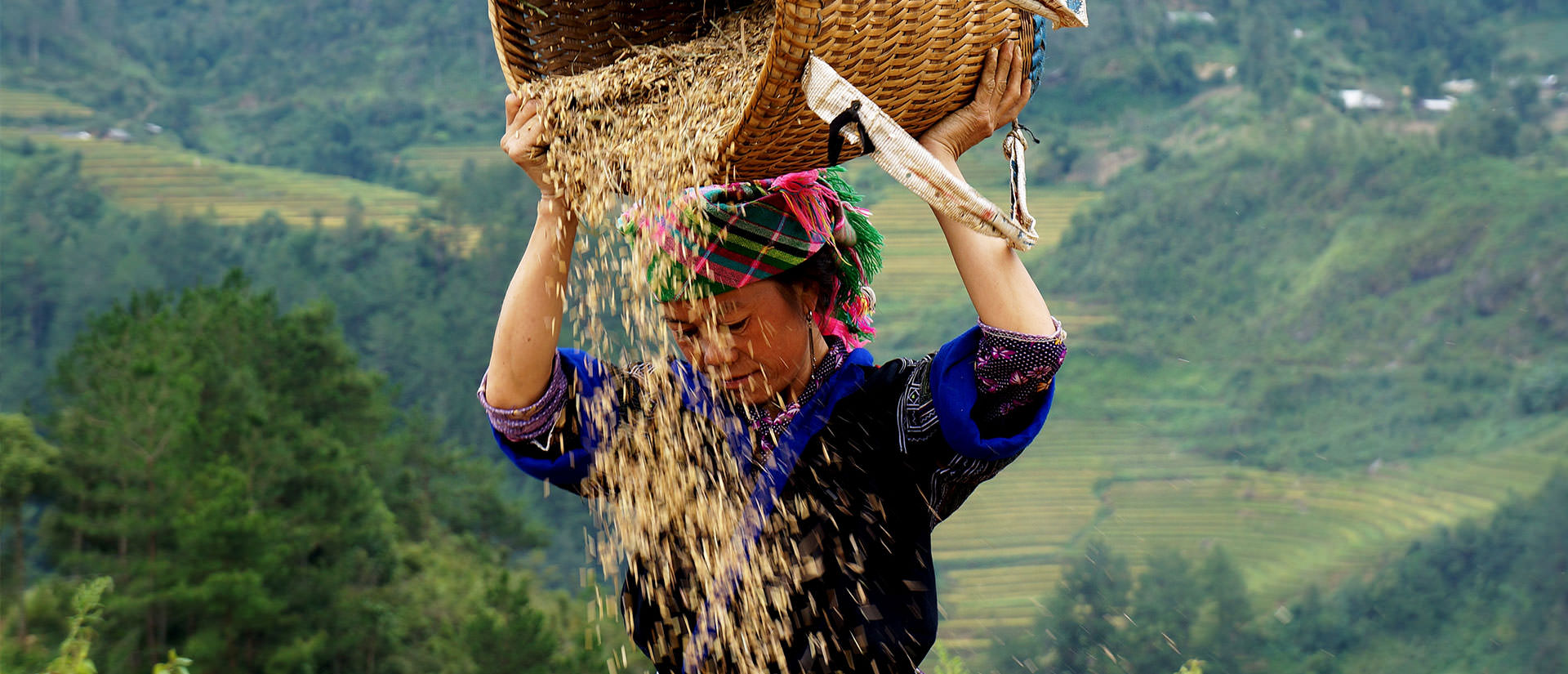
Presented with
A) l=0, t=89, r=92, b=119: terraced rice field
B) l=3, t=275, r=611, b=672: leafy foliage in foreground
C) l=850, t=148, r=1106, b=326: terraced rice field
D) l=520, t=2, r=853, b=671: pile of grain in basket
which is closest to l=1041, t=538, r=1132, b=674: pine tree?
l=850, t=148, r=1106, b=326: terraced rice field

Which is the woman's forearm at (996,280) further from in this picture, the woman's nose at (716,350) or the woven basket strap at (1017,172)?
Answer: the woman's nose at (716,350)

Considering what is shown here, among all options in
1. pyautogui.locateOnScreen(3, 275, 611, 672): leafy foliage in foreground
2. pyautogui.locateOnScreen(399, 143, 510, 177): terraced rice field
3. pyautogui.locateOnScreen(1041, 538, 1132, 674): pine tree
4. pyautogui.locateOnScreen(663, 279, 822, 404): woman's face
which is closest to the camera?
pyautogui.locateOnScreen(663, 279, 822, 404): woman's face

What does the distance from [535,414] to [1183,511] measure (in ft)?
94.9

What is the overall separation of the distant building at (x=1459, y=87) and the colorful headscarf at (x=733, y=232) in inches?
1577

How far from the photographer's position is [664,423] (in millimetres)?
2090

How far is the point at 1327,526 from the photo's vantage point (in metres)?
28.3

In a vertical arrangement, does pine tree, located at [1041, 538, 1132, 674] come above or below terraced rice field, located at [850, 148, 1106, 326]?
below

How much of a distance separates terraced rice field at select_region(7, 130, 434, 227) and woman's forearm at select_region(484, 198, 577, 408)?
127ft

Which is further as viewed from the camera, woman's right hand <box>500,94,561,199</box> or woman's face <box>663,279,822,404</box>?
woman's face <box>663,279,822,404</box>

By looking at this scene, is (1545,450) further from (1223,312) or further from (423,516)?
(423,516)

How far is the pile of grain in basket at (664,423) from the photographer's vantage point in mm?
1852

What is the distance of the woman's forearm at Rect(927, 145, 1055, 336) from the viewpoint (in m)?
1.72

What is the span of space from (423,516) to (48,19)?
3230 centimetres

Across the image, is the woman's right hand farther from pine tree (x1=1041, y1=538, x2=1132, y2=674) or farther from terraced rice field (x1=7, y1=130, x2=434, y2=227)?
terraced rice field (x1=7, y1=130, x2=434, y2=227)
